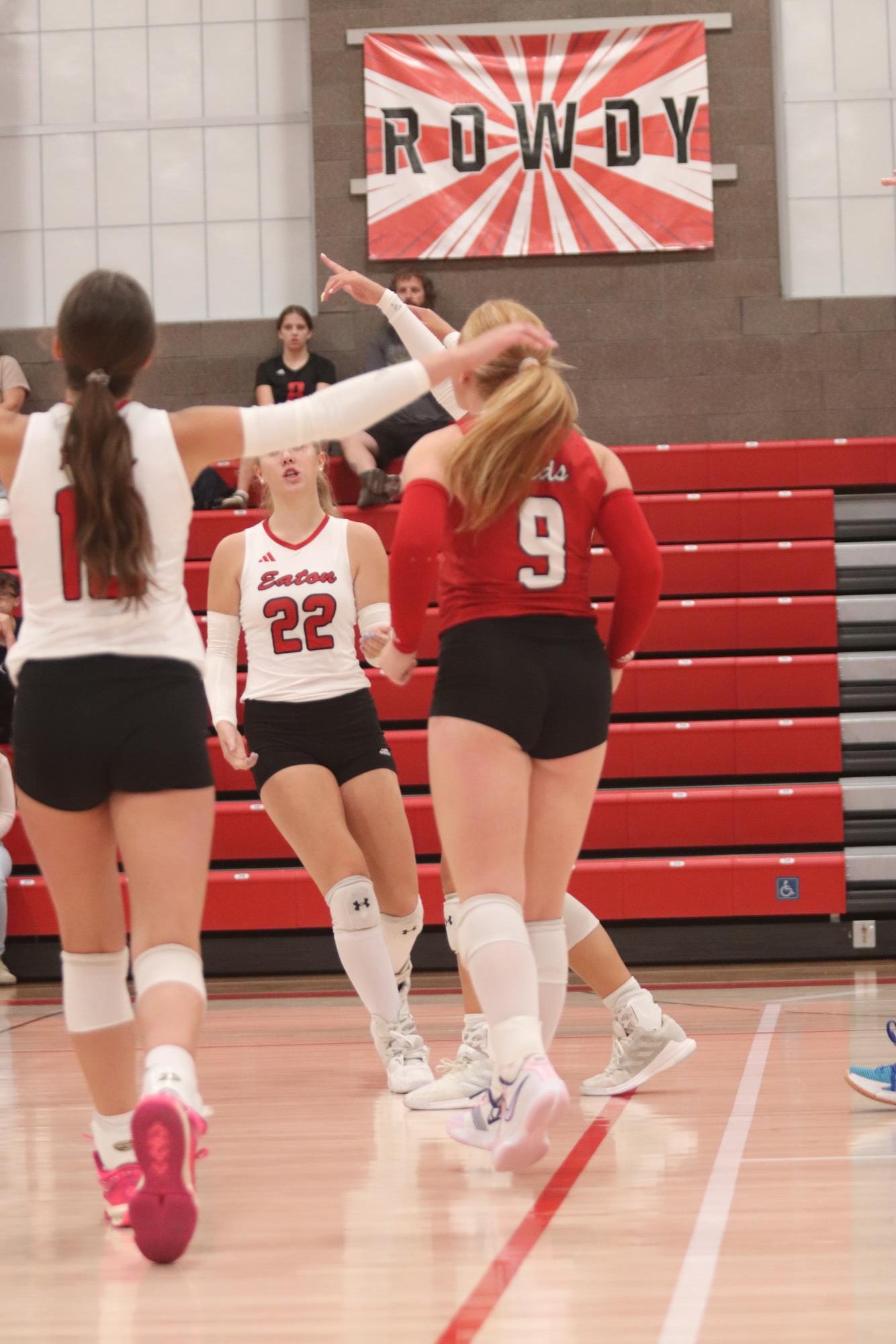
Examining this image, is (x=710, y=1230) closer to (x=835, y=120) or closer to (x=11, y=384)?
(x=11, y=384)

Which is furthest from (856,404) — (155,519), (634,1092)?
(155,519)

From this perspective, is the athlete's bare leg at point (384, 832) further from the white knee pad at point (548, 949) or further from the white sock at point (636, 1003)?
the white knee pad at point (548, 949)

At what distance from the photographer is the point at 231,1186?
293cm

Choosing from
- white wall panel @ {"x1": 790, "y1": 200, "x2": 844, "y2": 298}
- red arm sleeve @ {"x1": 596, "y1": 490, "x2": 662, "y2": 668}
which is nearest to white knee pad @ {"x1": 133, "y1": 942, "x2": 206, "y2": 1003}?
red arm sleeve @ {"x1": 596, "y1": 490, "x2": 662, "y2": 668}

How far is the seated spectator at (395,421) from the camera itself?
8.18 m

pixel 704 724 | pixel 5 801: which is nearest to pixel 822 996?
pixel 704 724

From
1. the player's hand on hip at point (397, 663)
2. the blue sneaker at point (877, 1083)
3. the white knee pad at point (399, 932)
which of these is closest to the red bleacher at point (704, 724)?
the white knee pad at point (399, 932)

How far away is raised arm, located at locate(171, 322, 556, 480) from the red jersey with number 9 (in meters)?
0.36

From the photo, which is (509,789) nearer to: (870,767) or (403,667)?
(403,667)

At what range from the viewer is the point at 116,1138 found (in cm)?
268

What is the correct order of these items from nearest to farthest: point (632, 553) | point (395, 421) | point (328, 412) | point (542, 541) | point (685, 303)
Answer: point (328, 412) → point (542, 541) → point (632, 553) → point (395, 421) → point (685, 303)

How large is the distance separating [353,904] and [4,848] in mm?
3561

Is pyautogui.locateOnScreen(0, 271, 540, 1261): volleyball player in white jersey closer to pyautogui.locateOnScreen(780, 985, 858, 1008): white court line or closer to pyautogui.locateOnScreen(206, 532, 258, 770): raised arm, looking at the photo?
pyautogui.locateOnScreen(206, 532, 258, 770): raised arm

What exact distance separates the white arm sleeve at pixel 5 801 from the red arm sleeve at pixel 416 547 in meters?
4.36
